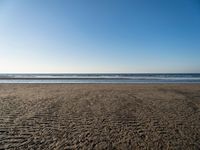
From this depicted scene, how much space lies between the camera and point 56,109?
818 cm

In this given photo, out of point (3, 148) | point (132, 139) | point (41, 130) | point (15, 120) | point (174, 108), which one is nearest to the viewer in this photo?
point (3, 148)

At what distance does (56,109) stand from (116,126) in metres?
3.84

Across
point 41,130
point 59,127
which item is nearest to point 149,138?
point 59,127

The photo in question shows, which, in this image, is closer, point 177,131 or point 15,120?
point 177,131

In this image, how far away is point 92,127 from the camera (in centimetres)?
592

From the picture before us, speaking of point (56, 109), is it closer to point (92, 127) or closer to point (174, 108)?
point (92, 127)

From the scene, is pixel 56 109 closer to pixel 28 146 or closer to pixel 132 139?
pixel 28 146

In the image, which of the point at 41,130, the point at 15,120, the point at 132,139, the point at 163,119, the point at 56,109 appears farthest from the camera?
the point at 56,109

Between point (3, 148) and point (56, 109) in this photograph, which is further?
point (56, 109)

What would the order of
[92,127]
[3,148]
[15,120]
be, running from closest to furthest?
[3,148] < [92,127] < [15,120]

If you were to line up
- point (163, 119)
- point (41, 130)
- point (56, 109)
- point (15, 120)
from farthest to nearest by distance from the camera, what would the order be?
point (56, 109), point (163, 119), point (15, 120), point (41, 130)

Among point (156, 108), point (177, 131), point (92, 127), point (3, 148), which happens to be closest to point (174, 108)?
point (156, 108)

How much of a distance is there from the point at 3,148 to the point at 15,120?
7.60 ft

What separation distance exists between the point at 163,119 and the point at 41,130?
552 centimetres
